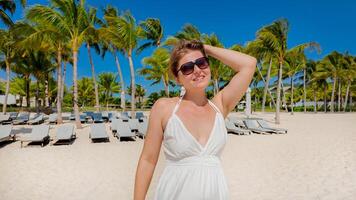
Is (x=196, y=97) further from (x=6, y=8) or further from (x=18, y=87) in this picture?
(x=18, y=87)

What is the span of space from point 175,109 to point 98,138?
1187cm

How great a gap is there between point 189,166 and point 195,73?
1.55ft

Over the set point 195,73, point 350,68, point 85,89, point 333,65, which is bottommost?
point 195,73

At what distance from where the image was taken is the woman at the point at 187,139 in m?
1.42

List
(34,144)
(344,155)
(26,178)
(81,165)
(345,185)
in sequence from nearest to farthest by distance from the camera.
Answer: (345,185), (26,178), (81,165), (344,155), (34,144)

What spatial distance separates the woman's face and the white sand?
413 cm

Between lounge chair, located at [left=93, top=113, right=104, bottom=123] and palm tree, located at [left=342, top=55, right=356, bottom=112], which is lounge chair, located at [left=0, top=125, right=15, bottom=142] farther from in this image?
palm tree, located at [left=342, top=55, right=356, bottom=112]

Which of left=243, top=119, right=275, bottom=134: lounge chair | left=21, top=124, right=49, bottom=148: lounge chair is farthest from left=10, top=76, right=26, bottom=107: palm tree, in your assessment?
left=243, top=119, right=275, bottom=134: lounge chair

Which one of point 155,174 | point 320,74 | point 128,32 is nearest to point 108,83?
point 128,32

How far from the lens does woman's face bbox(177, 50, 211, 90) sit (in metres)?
1.56

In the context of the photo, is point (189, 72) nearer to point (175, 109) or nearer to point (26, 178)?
point (175, 109)

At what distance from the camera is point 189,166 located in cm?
142

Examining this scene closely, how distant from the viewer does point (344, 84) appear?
5381 cm

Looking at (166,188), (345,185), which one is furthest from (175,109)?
(345,185)
